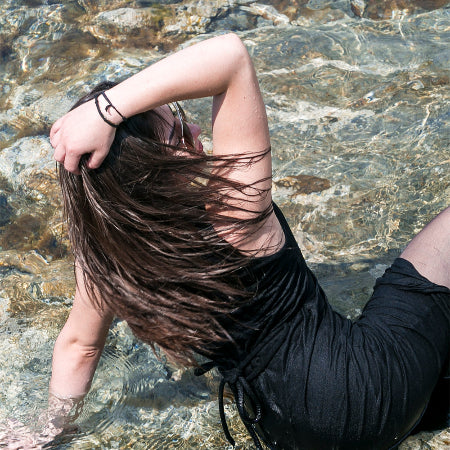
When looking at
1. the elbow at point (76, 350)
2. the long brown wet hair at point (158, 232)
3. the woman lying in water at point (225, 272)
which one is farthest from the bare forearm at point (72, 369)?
the long brown wet hair at point (158, 232)

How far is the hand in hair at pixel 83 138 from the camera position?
1.71 m

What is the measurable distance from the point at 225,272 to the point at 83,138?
63cm

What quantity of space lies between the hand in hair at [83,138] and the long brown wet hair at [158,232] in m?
0.04

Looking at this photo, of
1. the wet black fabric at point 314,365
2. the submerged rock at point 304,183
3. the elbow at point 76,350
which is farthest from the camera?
the submerged rock at point 304,183

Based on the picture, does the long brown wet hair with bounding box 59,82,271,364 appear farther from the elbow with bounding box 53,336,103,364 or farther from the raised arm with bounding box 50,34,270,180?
the elbow with bounding box 53,336,103,364

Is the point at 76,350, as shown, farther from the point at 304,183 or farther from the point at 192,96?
the point at 304,183

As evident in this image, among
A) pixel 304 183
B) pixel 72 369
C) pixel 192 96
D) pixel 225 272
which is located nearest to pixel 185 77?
pixel 192 96

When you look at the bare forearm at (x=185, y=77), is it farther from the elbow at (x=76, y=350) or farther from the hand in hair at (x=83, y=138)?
the elbow at (x=76, y=350)

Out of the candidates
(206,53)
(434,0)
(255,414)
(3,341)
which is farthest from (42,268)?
(434,0)

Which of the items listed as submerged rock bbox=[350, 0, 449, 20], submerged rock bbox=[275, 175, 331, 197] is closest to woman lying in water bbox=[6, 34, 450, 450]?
submerged rock bbox=[275, 175, 331, 197]

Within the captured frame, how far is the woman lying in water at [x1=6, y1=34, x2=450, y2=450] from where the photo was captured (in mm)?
1787

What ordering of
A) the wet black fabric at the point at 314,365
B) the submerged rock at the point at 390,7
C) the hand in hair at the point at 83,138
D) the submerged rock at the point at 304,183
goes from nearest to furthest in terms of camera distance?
the hand in hair at the point at 83,138
the wet black fabric at the point at 314,365
the submerged rock at the point at 304,183
the submerged rock at the point at 390,7

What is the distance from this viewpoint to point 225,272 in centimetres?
193

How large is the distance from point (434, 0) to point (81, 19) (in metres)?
3.41
